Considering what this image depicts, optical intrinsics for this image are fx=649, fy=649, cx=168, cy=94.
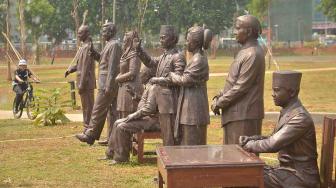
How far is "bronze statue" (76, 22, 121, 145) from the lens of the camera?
417 inches

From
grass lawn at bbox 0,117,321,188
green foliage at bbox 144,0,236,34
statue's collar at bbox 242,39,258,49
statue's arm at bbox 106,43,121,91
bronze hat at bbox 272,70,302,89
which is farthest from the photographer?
green foliage at bbox 144,0,236,34

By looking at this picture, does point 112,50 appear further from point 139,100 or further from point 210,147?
point 210,147

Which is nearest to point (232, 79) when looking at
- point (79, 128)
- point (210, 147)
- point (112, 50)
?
point (210, 147)

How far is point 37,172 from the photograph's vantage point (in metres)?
9.51

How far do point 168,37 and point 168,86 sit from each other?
65cm

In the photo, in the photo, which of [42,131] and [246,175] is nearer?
[246,175]

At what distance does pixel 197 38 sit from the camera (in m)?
7.71

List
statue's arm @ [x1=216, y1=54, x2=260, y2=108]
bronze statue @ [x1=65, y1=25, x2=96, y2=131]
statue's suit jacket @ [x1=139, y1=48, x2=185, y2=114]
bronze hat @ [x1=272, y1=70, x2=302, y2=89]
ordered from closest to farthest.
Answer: bronze hat @ [x1=272, y1=70, x2=302, y2=89], statue's arm @ [x1=216, y1=54, x2=260, y2=108], statue's suit jacket @ [x1=139, y1=48, x2=185, y2=114], bronze statue @ [x1=65, y1=25, x2=96, y2=131]

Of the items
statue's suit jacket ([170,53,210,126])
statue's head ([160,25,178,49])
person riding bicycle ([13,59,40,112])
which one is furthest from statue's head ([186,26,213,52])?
person riding bicycle ([13,59,40,112])

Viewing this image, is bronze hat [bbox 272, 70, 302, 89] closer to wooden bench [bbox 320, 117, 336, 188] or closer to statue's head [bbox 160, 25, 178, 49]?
wooden bench [bbox 320, 117, 336, 188]

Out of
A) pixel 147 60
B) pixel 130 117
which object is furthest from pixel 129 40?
pixel 130 117

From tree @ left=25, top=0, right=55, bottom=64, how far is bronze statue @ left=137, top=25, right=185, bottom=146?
51431mm

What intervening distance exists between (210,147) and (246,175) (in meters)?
0.85

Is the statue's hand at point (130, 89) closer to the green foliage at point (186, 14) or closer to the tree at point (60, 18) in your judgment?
the green foliage at point (186, 14)
